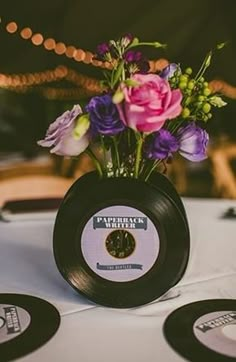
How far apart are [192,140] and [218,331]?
0.31m

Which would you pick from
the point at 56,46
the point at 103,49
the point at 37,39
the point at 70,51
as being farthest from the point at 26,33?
the point at 103,49

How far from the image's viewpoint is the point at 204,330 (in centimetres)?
90

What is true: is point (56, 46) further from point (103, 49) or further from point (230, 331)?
point (230, 331)

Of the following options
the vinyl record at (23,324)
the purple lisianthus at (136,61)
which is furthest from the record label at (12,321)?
the purple lisianthus at (136,61)

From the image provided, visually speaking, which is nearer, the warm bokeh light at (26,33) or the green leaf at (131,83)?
the green leaf at (131,83)

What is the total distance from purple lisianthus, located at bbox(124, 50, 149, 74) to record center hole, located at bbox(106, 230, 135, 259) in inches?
11.0

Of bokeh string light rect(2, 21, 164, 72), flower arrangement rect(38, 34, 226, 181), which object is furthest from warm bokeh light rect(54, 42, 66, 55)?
flower arrangement rect(38, 34, 226, 181)

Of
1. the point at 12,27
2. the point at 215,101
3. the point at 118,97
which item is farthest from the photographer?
the point at 12,27

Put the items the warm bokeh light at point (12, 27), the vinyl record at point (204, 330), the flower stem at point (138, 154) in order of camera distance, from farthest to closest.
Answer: the warm bokeh light at point (12, 27) → the flower stem at point (138, 154) → the vinyl record at point (204, 330)

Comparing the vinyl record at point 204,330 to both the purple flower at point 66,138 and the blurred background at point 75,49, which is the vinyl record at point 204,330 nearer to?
the purple flower at point 66,138

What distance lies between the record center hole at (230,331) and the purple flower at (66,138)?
0.37 metres

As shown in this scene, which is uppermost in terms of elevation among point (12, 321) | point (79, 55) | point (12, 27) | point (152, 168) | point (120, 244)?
point (12, 27)

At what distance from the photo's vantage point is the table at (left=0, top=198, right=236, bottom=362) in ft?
2.84

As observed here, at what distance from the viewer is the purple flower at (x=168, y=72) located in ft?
3.22
